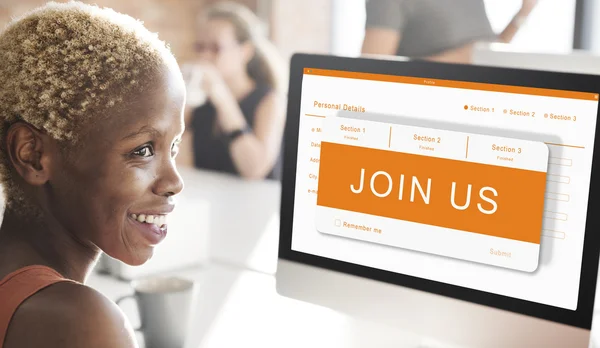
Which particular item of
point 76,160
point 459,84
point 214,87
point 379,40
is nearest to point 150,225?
point 76,160

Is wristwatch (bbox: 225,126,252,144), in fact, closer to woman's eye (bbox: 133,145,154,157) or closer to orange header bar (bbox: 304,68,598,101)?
orange header bar (bbox: 304,68,598,101)

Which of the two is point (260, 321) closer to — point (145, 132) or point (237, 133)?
point (145, 132)

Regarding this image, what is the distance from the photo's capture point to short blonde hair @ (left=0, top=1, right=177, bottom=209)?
0.67 metres

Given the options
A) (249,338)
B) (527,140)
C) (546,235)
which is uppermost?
(527,140)

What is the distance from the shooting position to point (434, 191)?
90 cm

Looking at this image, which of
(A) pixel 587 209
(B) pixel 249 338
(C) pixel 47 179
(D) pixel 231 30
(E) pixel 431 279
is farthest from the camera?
(D) pixel 231 30

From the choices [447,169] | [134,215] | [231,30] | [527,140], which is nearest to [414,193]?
[447,169]

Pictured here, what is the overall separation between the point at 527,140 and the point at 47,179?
1.77ft

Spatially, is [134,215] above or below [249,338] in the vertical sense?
above

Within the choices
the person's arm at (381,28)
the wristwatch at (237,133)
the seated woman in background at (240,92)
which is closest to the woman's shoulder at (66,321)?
the person's arm at (381,28)

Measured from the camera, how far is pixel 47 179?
0.70 metres

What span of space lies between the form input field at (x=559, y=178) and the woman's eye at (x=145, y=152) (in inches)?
18.0

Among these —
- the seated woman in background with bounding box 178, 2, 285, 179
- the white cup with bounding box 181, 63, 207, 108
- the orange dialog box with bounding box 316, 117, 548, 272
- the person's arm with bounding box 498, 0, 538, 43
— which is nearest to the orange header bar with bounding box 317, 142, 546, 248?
the orange dialog box with bounding box 316, 117, 548, 272

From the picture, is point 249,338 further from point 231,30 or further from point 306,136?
point 231,30
